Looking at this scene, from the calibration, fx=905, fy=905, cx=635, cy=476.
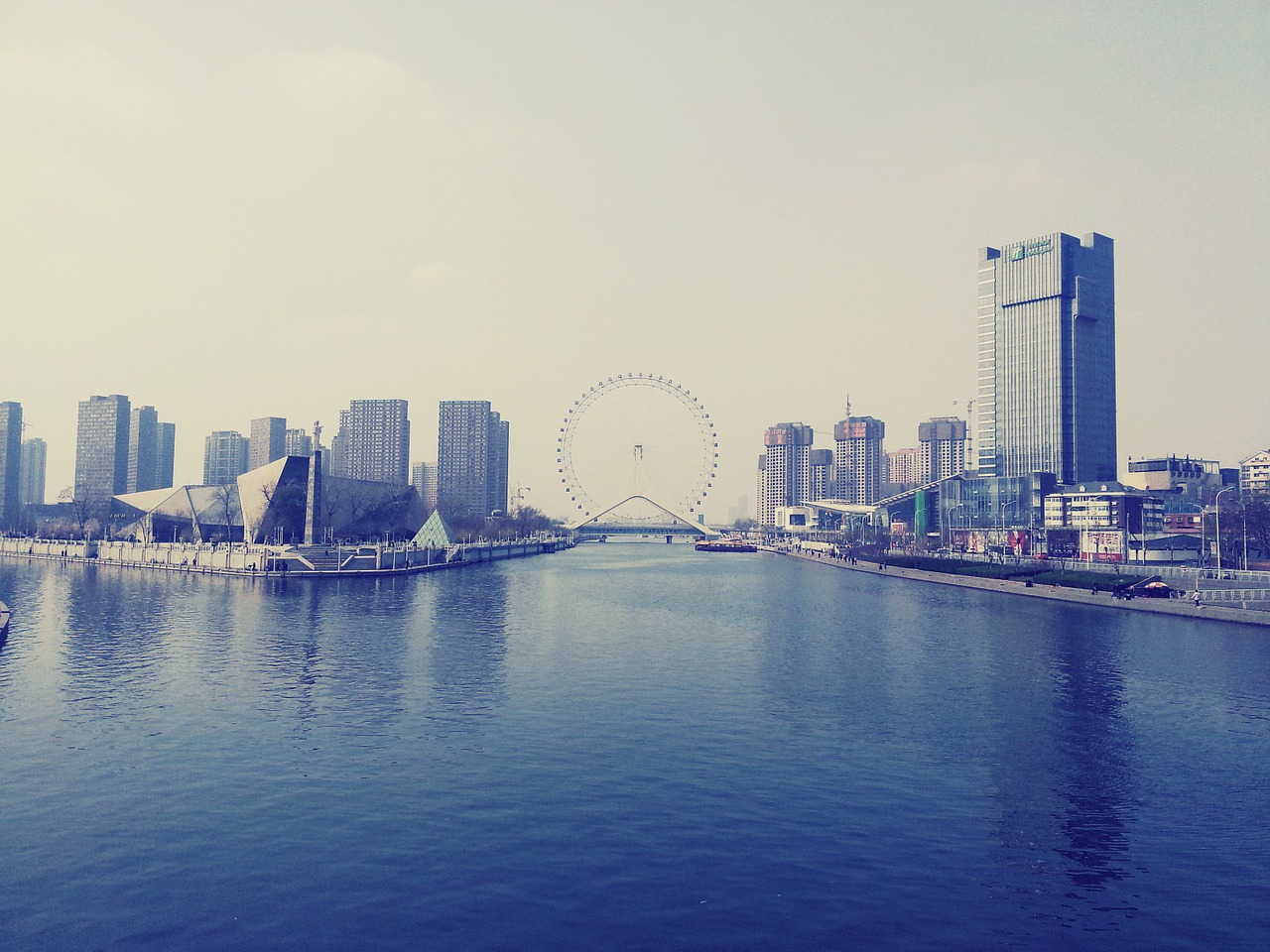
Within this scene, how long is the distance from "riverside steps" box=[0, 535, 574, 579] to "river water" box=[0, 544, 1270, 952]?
169 feet

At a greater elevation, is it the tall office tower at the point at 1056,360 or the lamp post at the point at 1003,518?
the tall office tower at the point at 1056,360

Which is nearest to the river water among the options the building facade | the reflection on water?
the reflection on water

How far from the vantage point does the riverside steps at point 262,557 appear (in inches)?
3792

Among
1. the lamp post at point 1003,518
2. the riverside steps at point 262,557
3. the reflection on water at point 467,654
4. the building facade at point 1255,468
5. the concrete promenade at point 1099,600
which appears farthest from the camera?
Answer: the building facade at point 1255,468

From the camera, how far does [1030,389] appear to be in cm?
19062

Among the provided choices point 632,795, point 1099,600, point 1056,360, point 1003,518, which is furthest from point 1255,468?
point 632,795

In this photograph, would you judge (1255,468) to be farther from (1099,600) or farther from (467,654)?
(467,654)

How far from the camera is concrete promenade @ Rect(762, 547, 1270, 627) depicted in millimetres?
51688

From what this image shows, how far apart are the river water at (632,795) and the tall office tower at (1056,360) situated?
154m

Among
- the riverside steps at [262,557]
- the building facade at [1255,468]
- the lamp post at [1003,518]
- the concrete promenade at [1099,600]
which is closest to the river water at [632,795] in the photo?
the concrete promenade at [1099,600]

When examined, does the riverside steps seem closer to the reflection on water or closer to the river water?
the reflection on water

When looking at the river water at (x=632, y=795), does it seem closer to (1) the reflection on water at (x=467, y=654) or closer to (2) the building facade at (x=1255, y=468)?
(1) the reflection on water at (x=467, y=654)

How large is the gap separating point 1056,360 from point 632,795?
621ft

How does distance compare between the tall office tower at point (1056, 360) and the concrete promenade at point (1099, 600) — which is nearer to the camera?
the concrete promenade at point (1099, 600)
